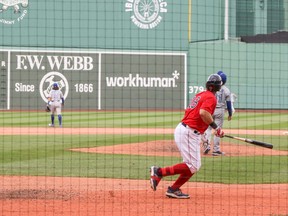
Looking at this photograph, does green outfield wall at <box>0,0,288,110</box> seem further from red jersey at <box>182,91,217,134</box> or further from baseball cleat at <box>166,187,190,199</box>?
baseball cleat at <box>166,187,190,199</box>

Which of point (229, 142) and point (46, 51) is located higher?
point (46, 51)

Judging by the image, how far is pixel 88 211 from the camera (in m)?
9.53

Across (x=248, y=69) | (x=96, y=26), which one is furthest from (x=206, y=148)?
(x=96, y=26)

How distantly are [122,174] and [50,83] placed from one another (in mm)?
24280

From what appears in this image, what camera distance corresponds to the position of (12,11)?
38.5m

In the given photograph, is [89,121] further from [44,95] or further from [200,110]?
[200,110]

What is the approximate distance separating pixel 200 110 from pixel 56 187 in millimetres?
2971

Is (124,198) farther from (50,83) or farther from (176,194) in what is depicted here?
(50,83)

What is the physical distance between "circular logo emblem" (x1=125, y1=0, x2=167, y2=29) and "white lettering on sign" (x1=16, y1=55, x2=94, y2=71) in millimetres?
4246

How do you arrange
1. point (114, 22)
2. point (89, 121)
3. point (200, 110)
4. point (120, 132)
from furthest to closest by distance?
point (114, 22) < point (89, 121) < point (120, 132) < point (200, 110)

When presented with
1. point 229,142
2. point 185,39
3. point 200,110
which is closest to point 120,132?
point 229,142

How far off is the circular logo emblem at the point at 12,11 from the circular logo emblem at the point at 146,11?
5757 mm

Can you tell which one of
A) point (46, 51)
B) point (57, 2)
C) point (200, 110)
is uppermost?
point (57, 2)

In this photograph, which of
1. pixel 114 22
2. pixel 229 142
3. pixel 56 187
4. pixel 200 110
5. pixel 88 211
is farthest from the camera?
pixel 114 22
